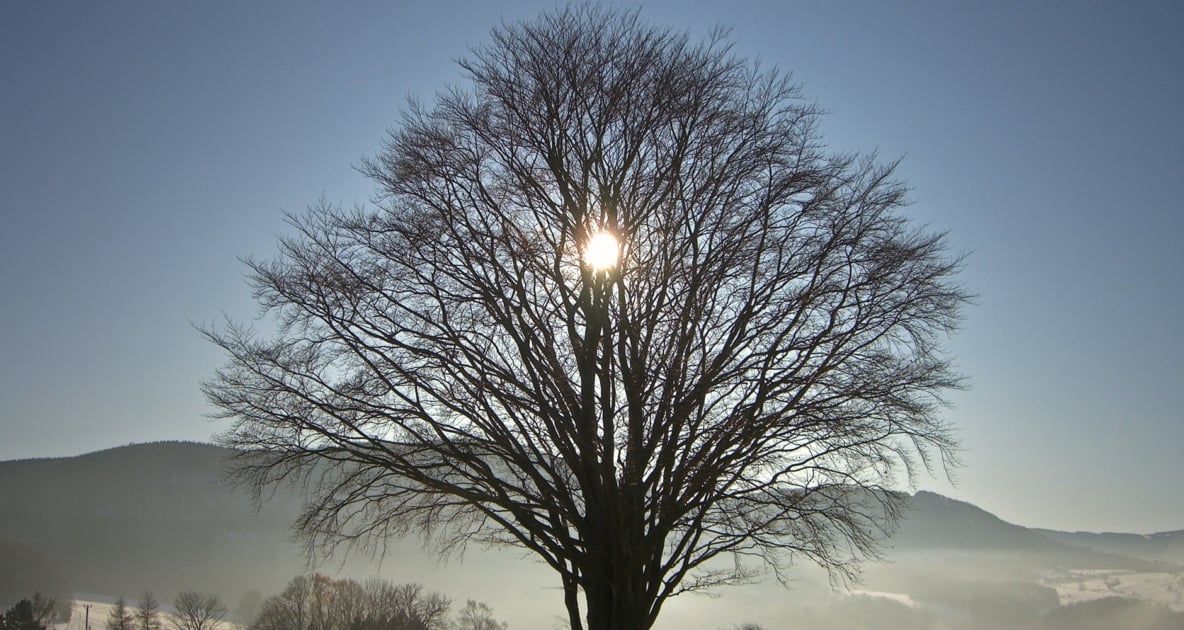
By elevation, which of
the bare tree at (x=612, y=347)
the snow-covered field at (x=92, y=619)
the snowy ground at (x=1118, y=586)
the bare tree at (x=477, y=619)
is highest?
the bare tree at (x=612, y=347)

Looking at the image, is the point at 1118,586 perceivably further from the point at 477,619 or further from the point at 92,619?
the point at 92,619

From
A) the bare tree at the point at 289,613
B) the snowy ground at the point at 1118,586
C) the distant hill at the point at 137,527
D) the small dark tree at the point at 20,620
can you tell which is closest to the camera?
the snowy ground at the point at 1118,586

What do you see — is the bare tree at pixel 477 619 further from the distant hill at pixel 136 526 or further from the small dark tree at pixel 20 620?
the distant hill at pixel 136 526

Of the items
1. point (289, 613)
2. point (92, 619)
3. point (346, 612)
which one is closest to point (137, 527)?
point (92, 619)

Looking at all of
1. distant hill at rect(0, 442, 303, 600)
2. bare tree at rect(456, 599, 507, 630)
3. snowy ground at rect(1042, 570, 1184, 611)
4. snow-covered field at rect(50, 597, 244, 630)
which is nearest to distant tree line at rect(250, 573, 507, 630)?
bare tree at rect(456, 599, 507, 630)

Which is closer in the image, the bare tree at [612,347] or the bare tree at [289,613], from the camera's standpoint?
the bare tree at [612,347]

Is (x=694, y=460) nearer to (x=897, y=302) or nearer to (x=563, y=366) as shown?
(x=563, y=366)

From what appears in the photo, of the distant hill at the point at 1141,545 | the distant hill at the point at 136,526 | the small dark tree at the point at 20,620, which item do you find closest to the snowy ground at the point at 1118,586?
the distant hill at the point at 1141,545

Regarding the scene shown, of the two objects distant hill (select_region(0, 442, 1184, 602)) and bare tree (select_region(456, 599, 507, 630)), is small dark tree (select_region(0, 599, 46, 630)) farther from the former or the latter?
distant hill (select_region(0, 442, 1184, 602))

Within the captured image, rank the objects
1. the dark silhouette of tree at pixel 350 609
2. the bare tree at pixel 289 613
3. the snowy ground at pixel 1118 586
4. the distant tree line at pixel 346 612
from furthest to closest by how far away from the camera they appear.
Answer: the bare tree at pixel 289 613
the distant tree line at pixel 346 612
the dark silhouette of tree at pixel 350 609
the snowy ground at pixel 1118 586

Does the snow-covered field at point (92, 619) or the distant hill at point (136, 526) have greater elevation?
the distant hill at point (136, 526)

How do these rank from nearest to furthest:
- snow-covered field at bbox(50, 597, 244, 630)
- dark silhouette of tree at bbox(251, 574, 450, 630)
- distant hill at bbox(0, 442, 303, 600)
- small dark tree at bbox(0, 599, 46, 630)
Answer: dark silhouette of tree at bbox(251, 574, 450, 630) < small dark tree at bbox(0, 599, 46, 630) < snow-covered field at bbox(50, 597, 244, 630) < distant hill at bbox(0, 442, 303, 600)

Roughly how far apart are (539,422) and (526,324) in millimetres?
1045

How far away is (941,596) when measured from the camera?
1716 inches
